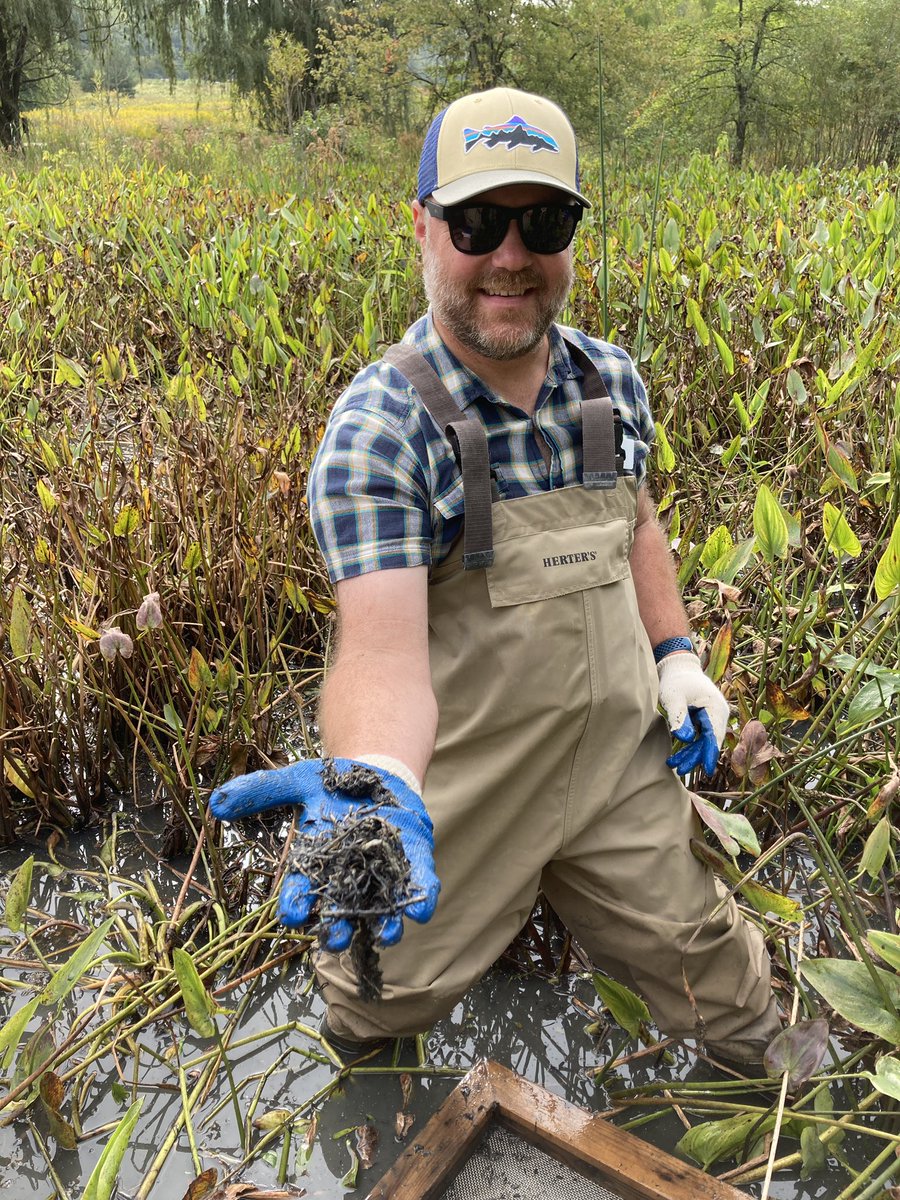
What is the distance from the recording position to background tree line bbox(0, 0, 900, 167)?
987 centimetres

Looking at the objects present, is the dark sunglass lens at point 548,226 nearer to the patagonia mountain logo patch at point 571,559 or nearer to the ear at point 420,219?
the ear at point 420,219

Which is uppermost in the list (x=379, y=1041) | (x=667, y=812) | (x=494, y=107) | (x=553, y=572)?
(x=494, y=107)

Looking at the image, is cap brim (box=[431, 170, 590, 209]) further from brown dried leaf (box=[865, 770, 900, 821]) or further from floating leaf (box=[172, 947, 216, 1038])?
floating leaf (box=[172, 947, 216, 1038])

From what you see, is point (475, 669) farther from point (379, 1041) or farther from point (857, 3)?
point (857, 3)

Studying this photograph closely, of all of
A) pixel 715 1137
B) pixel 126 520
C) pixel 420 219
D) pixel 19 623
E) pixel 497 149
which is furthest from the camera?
pixel 126 520

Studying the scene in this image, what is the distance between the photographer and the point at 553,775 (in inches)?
55.6

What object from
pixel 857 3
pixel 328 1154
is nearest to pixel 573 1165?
pixel 328 1154

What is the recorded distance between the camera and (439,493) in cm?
134

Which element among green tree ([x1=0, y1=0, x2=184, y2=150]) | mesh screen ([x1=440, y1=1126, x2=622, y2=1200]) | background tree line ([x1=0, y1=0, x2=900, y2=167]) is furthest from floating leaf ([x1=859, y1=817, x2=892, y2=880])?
green tree ([x1=0, y1=0, x2=184, y2=150])

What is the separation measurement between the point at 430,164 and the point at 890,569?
94 centimetres

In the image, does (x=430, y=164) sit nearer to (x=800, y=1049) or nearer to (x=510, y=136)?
(x=510, y=136)

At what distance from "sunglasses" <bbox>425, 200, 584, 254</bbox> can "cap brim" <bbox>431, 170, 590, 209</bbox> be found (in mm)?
19

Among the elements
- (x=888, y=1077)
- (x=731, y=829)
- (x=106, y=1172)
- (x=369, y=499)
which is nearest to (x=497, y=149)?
(x=369, y=499)

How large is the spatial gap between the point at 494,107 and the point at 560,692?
904mm
